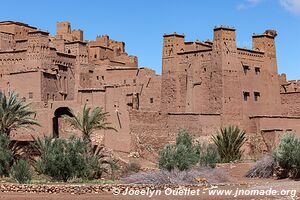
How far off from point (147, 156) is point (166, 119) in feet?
9.22

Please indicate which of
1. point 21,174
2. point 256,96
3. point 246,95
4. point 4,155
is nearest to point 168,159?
point 21,174

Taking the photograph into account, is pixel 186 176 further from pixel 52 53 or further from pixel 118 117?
pixel 52 53

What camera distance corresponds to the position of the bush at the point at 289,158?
Result: 27016 mm

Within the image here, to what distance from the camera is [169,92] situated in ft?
147

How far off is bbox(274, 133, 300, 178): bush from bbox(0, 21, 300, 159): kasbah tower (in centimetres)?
1245

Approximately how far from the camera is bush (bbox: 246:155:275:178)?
28078mm

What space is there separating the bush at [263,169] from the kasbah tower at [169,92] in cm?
1121

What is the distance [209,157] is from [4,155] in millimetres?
9509

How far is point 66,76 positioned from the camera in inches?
1885

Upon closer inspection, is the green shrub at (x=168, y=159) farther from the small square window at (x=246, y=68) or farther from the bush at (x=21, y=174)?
the small square window at (x=246, y=68)

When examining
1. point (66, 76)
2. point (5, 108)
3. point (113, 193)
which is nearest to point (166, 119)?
point (66, 76)

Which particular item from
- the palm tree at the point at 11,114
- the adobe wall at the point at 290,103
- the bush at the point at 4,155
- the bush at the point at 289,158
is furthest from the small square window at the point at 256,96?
the bush at the point at 4,155

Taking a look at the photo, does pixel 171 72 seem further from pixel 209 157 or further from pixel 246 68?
pixel 209 157

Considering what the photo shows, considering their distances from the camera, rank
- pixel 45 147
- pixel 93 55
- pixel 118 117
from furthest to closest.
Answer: pixel 93 55 → pixel 118 117 → pixel 45 147
